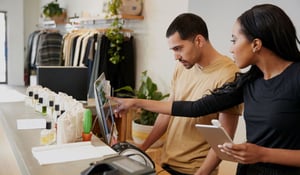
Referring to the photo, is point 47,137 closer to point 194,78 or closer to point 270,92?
point 194,78

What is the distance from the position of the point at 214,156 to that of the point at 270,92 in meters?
0.45

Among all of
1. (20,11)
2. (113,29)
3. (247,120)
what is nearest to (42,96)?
(247,120)

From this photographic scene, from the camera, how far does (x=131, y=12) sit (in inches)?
171

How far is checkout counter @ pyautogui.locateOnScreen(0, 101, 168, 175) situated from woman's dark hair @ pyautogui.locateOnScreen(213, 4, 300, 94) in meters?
0.83

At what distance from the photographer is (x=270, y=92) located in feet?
4.19

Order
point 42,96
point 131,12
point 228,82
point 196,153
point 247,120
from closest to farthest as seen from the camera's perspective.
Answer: point 247,120, point 228,82, point 196,153, point 42,96, point 131,12

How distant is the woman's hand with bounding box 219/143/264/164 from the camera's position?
114 cm

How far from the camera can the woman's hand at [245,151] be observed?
114cm

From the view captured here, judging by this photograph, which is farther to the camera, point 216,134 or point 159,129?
point 159,129

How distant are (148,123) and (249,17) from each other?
227 cm

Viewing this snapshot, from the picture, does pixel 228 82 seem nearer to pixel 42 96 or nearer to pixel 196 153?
pixel 196 153

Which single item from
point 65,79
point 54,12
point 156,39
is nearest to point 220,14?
point 156,39

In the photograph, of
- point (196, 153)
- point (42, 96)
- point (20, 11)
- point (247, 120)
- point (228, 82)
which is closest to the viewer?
point (247, 120)

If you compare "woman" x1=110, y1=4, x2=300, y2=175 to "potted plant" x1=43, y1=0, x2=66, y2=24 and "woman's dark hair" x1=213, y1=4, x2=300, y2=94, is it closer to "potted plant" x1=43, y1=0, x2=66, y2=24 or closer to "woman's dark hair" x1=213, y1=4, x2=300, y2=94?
"woman's dark hair" x1=213, y1=4, x2=300, y2=94
